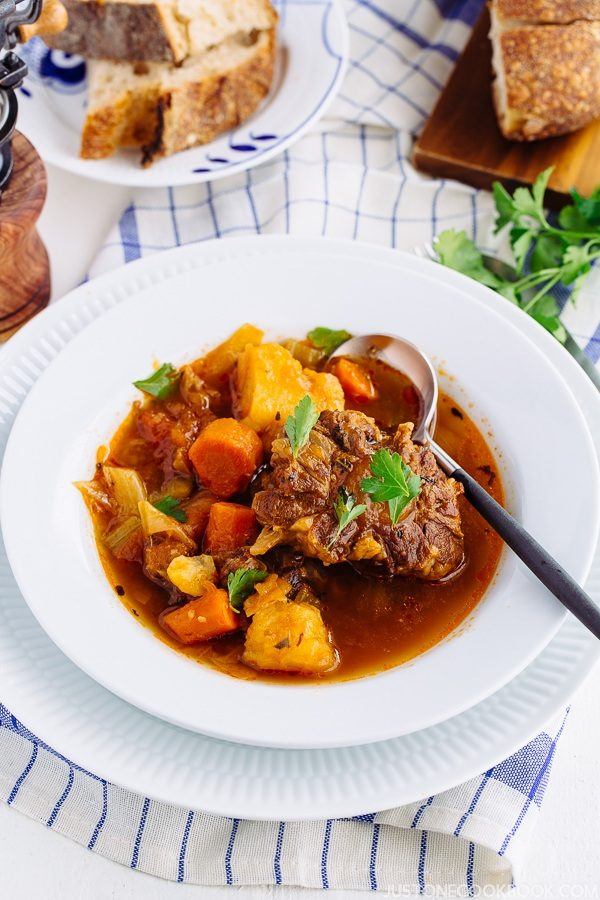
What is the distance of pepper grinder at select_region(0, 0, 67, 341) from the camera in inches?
135

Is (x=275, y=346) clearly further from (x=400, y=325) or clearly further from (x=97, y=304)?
(x=97, y=304)

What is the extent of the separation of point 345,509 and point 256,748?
2.52 ft

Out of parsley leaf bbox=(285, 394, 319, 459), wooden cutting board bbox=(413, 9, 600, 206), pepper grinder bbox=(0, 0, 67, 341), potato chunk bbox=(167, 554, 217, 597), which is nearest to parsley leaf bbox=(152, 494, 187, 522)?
potato chunk bbox=(167, 554, 217, 597)

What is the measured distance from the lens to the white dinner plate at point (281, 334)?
2.54 meters

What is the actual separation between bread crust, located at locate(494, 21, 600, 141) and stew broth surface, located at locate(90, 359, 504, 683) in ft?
7.23

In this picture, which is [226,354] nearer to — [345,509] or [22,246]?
[345,509]

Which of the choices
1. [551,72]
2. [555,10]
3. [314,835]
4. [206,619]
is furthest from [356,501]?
[555,10]

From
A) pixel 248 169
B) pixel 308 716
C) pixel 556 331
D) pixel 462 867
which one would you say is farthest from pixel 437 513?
pixel 248 169

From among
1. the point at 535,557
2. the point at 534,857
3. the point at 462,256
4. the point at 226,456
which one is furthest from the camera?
the point at 462,256

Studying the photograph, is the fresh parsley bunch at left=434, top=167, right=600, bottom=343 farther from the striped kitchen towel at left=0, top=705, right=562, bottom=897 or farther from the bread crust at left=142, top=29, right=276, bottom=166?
the striped kitchen towel at left=0, top=705, right=562, bottom=897

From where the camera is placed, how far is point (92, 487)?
3146 mm

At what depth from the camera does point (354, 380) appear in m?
3.42

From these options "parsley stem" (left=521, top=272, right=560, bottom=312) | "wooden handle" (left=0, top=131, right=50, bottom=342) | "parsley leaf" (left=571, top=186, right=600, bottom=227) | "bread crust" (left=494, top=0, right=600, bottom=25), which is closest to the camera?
"wooden handle" (left=0, top=131, right=50, bottom=342)

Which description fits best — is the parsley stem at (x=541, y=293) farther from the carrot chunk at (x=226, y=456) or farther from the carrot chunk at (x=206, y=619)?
the carrot chunk at (x=206, y=619)
